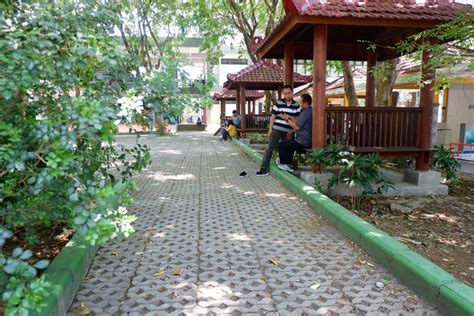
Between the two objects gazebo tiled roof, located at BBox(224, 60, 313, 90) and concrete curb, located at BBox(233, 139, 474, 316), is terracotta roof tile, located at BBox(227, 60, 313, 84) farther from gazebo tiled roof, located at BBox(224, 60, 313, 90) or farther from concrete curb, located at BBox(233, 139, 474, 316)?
concrete curb, located at BBox(233, 139, 474, 316)

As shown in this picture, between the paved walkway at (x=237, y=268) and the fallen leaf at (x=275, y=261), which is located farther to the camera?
the fallen leaf at (x=275, y=261)

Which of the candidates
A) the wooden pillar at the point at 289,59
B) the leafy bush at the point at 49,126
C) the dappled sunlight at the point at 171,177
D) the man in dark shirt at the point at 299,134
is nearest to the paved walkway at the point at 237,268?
the leafy bush at the point at 49,126

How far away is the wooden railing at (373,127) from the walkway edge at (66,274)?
15.1 ft

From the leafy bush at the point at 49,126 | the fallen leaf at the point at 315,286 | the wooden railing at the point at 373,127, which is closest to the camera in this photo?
the leafy bush at the point at 49,126

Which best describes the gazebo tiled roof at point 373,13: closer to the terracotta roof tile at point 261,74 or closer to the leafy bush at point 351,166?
the leafy bush at point 351,166

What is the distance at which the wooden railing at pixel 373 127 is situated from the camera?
6.72 meters

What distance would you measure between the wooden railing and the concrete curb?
2270 mm

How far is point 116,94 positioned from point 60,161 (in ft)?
3.48

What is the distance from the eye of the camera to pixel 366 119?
6789mm

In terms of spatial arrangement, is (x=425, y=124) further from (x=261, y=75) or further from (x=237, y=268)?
(x=261, y=75)

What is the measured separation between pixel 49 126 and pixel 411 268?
8.65ft

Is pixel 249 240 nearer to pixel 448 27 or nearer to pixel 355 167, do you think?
pixel 355 167

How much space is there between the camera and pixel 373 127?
680 cm

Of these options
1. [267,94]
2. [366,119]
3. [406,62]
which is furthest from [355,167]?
[267,94]
